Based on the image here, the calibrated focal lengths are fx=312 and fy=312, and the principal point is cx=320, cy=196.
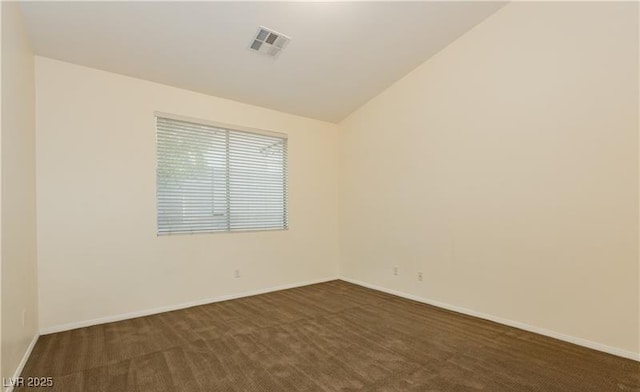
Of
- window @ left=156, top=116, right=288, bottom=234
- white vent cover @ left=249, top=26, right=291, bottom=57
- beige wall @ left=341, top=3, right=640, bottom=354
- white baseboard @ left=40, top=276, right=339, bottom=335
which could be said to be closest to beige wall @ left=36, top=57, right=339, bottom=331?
white baseboard @ left=40, top=276, right=339, bottom=335

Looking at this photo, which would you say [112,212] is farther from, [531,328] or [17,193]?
[531,328]

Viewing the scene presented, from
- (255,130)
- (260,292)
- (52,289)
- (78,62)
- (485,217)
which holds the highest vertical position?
(78,62)

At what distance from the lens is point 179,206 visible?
3.88 metres

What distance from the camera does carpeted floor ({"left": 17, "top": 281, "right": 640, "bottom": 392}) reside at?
2127mm

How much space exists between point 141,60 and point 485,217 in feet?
13.2

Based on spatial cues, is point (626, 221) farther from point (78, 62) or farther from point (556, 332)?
point (78, 62)

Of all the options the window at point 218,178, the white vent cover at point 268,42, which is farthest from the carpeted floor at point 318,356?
the white vent cover at point 268,42

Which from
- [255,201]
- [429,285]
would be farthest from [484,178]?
[255,201]

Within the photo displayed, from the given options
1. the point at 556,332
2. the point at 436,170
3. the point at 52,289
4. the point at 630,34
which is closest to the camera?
the point at 630,34

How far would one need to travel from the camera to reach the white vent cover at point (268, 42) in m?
3.13

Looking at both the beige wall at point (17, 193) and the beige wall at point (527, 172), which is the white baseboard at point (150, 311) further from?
the beige wall at point (527, 172)

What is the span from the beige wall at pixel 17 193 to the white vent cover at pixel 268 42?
1862mm

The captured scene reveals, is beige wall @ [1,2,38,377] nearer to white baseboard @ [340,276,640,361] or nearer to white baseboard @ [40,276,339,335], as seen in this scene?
white baseboard @ [40,276,339,335]

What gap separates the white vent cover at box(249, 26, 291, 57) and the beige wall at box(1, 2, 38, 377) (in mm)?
1862
